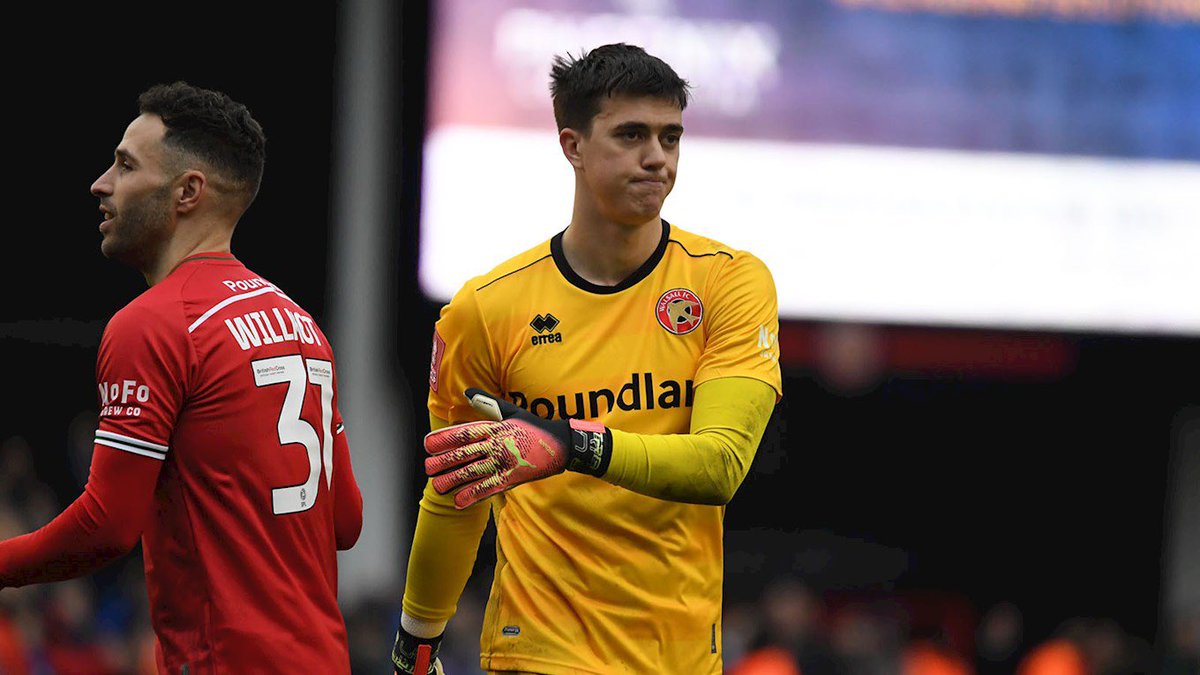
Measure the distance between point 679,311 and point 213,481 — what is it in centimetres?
136

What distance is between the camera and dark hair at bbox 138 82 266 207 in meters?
4.55

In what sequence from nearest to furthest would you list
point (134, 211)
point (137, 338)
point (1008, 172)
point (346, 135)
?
point (137, 338), point (134, 211), point (1008, 172), point (346, 135)

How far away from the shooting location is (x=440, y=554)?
16.9 ft

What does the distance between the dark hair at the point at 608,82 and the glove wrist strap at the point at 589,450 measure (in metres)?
0.96

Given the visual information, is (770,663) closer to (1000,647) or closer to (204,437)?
(1000,647)

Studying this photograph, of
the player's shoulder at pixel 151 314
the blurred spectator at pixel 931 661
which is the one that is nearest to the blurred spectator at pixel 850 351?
the blurred spectator at pixel 931 661

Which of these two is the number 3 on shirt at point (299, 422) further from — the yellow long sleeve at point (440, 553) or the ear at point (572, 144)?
the ear at point (572, 144)

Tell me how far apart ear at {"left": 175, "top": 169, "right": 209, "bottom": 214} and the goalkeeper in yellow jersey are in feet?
2.63

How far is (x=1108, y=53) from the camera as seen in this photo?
1283 cm

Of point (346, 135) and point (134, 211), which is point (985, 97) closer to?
point (346, 135)

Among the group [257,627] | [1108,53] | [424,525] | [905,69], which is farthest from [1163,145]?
[257,627]

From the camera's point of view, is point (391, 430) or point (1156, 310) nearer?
point (1156, 310)

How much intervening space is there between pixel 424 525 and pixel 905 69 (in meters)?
8.41

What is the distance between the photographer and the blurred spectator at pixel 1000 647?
11.9 metres
